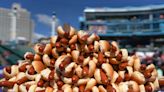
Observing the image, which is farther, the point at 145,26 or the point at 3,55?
the point at 145,26

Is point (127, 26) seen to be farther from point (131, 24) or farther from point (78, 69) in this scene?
point (78, 69)

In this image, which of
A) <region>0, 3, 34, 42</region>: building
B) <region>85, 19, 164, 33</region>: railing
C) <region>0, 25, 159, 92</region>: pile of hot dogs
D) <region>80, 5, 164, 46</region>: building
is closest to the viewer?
<region>0, 25, 159, 92</region>: pile of hot dogs

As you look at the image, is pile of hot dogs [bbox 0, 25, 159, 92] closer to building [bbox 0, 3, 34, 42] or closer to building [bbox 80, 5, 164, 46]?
building [bbox 80, 5, 164, 46]

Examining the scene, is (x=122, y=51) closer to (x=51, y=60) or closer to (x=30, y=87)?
(x=51, y=60)

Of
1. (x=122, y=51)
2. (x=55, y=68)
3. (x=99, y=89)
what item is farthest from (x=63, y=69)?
(x=122, y=51)

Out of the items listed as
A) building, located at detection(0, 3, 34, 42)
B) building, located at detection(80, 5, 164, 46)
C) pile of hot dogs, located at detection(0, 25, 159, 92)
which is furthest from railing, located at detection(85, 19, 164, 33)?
pile of hot dogs, located at detection(0, 25, 159, 92)

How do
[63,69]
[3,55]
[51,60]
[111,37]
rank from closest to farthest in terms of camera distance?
1. [63,69]
2. [51,60]
3. [3,55]
4. [111,37]

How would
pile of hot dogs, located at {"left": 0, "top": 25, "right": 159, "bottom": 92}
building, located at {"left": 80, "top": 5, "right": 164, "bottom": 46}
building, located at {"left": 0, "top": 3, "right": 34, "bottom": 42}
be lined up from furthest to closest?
building, located at {"left": 0, "top": 3, "right": 34, "bottom": 42} → building, located at {"left": 80, "top": 5, "right": 164, "bottom": 46} → pile of hot dogs, located at {"left": 0, "top": 25, "right": 159, "bottom": 92}
